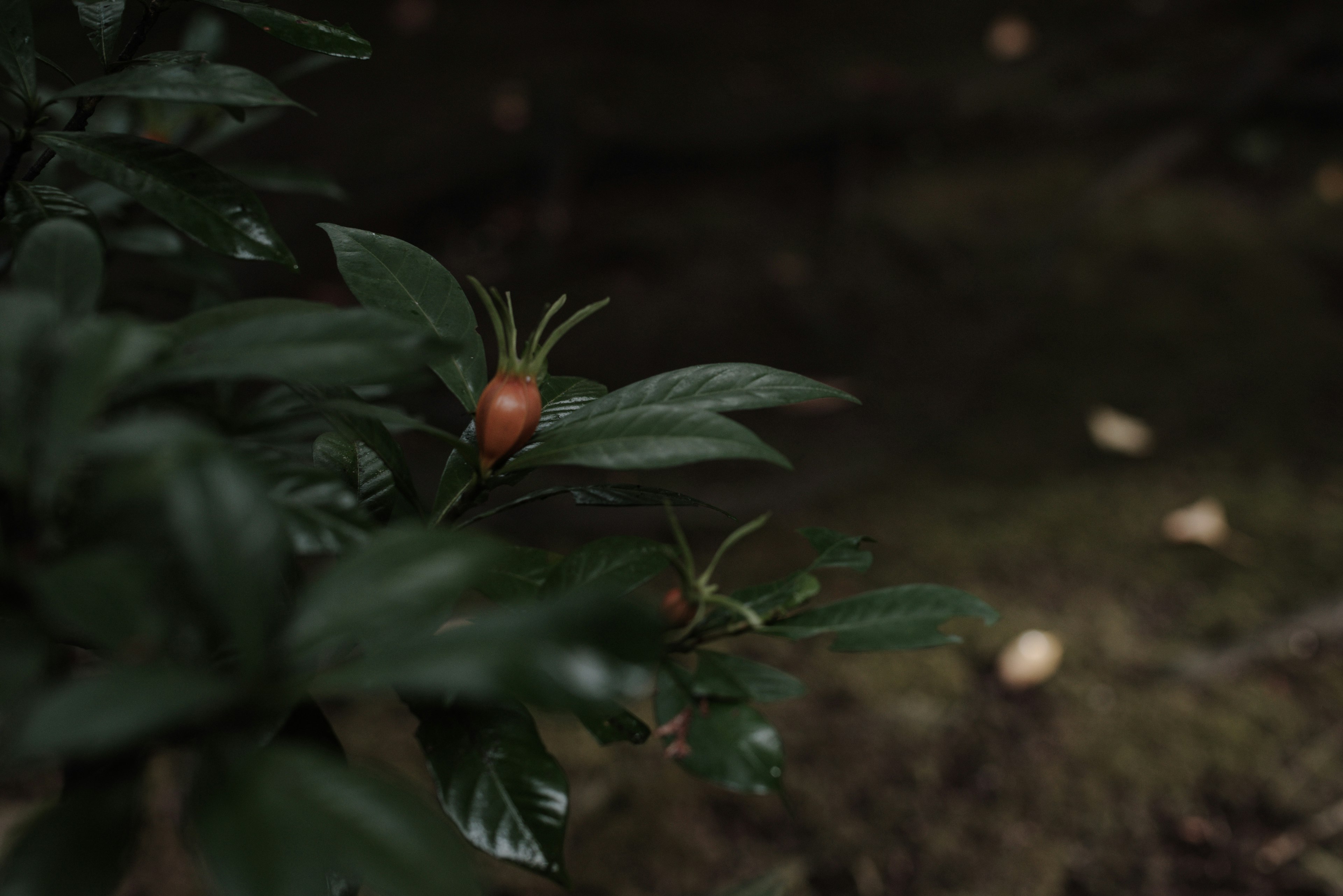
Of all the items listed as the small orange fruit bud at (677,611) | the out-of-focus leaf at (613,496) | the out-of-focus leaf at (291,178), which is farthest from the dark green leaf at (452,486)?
the out-of-focus leaf at (291,178)

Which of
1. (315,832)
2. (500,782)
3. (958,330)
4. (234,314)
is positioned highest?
(234,314)

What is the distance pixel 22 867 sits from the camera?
30cm

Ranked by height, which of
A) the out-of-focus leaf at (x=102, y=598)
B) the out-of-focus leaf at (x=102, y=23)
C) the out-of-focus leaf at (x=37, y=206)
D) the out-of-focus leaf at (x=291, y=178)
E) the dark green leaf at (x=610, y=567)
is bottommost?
the dark green leaf at (x=610, y=567)

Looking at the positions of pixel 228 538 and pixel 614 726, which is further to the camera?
pixel 614 726

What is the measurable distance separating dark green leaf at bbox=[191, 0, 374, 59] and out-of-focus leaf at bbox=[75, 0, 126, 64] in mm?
99

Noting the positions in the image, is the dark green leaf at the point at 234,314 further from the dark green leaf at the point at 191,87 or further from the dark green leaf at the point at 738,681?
the dark green leaf at the point at 738,681

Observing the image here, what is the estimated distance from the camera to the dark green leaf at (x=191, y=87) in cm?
42

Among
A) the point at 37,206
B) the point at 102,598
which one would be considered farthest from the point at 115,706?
the point at 37,206

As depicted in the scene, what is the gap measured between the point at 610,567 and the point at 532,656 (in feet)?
0.62

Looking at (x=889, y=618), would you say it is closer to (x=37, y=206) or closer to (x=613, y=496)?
(x=613, y=496)

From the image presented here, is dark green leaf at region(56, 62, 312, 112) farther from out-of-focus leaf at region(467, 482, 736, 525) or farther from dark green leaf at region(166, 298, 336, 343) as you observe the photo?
out-of-focus leaf at region(467, 482, 736, 525)

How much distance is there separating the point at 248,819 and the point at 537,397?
9.9 inches

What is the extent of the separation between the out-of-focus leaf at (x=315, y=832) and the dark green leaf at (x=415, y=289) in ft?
0.83

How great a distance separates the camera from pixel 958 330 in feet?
7.43
